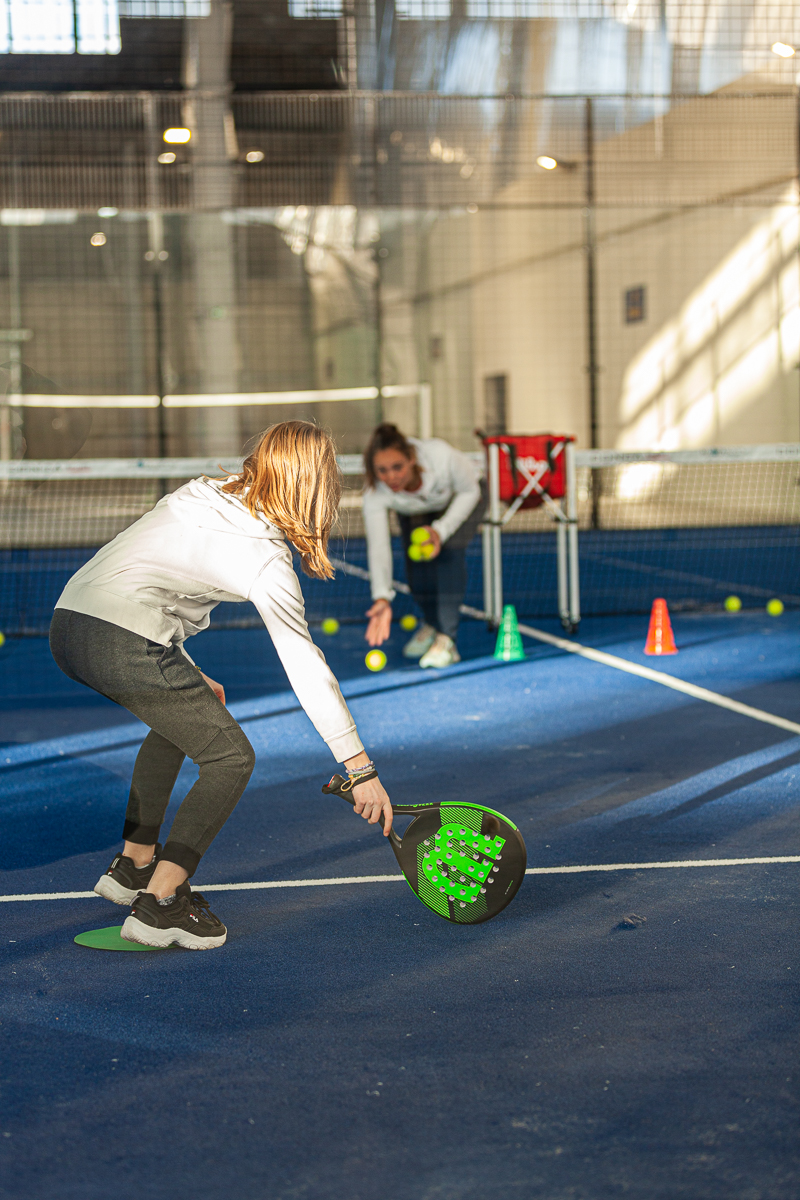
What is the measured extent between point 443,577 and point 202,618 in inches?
176

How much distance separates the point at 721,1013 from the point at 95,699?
16.5ft

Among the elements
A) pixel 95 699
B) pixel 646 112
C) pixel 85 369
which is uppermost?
pixel 646 112

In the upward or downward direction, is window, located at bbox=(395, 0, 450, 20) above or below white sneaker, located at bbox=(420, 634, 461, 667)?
above

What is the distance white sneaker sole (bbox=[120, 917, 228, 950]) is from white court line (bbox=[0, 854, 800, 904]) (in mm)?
475

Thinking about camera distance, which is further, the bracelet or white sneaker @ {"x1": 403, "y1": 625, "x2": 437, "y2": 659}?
white sneaker @ {"x1": 403, "y1": 625, "x2": 437, "y2": 659}

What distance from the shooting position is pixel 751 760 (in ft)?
17.5

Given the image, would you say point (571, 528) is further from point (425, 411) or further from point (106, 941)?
point (425, 411)

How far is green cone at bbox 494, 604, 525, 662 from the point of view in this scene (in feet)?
26.7

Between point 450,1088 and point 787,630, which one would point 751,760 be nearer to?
point 450,1088

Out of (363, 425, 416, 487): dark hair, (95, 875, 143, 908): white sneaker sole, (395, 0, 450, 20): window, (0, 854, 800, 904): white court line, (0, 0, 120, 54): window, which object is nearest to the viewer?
(95, 875, 143, 908): white sneaker sole

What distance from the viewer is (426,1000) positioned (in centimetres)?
299

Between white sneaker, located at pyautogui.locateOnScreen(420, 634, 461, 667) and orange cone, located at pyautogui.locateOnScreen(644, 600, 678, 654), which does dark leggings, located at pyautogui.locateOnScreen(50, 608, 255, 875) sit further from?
orange cone, located at pyautogui.locateOnScreen(644, 600, 678, 654)

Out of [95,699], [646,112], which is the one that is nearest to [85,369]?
[646,112]

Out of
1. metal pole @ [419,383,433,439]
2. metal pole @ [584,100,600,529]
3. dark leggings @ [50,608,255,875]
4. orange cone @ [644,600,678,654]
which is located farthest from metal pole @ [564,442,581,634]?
metal pole @ [419,383,433,439]
